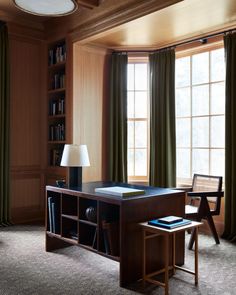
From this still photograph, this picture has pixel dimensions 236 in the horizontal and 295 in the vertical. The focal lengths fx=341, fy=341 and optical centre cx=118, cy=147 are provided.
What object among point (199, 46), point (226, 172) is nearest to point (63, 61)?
point (199, 46)

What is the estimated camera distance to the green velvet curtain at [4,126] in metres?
4.84

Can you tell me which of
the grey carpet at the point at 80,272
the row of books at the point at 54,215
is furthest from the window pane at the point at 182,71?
the row of books at the point at 54,215

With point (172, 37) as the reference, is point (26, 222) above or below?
below

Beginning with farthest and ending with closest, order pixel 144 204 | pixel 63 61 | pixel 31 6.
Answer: pixel 63 61 < pixel 31 6 < pixel 144 204

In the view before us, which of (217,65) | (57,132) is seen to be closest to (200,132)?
(217,65)

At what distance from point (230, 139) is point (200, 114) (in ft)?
2.57

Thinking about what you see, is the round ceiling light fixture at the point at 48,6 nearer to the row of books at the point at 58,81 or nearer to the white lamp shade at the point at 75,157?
the white lamp shade at the point at 75,157

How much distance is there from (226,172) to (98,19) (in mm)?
2537

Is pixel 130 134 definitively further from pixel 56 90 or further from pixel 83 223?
pixel 83 223

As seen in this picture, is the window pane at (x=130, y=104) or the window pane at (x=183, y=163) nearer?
the window pane at (x=183, y=163)

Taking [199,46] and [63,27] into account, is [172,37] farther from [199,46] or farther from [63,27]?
[63,27]

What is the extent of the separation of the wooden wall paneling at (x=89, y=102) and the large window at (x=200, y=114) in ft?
3.90

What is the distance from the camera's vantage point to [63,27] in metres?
4.99

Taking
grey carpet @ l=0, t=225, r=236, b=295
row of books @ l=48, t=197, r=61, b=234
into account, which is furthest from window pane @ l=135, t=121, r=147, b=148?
row of books @ l=48, t=197, r=61, b=234
